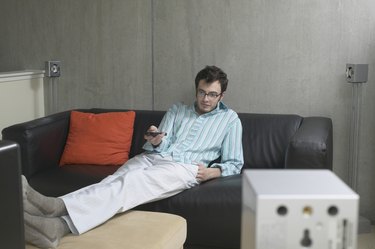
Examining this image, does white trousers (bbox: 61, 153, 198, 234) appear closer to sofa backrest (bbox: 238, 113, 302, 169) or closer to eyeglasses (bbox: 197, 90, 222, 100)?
eyeglasses (bbox: 197, 90, 222, 100)

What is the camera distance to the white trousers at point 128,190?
7.00 ft

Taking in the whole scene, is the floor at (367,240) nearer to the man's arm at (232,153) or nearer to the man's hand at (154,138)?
the man's arm at (232,153)

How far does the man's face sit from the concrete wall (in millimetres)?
578

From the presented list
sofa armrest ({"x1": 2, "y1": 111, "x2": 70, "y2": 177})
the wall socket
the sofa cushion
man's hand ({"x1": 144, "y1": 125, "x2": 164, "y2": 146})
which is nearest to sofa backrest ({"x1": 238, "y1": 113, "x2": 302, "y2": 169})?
man's hand ({"x1": 144, "y1": 125, "x2": 164, "y2": 146})

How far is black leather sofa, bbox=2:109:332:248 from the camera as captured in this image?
8.76ft

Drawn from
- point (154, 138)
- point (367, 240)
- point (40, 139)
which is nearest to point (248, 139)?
point (154, 138)

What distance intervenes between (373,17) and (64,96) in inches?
97.0

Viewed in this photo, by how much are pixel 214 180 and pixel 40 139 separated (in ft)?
3.91

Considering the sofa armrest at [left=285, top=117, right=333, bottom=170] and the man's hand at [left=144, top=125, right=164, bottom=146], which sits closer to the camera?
the sofa armrest at [left=285, top=117, right=333, bottom=170]

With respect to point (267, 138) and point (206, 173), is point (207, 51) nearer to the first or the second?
point (267, 138)

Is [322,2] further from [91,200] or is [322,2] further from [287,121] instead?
[91,200]

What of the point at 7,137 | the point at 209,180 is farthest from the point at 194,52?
the point at 7,137

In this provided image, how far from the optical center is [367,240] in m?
3.17

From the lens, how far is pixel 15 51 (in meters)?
4.13
